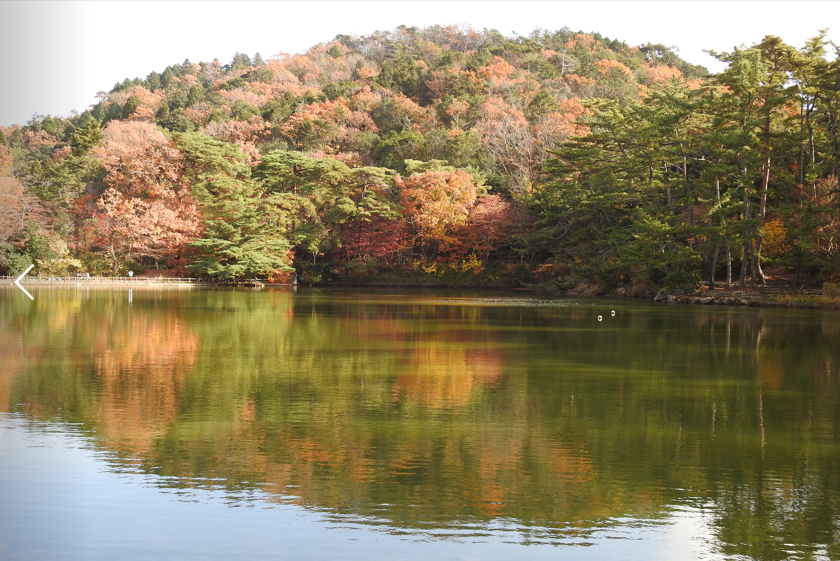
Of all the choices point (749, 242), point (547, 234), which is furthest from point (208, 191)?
point (749, 242)

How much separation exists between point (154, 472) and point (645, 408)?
6.12 meters

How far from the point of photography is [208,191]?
4834cm

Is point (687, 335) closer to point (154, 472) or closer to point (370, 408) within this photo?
point (370, 408)

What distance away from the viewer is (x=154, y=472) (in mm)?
7004

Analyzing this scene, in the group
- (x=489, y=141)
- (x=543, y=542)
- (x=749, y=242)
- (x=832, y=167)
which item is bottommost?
(x=543, y=542)

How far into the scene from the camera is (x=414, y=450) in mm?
7859

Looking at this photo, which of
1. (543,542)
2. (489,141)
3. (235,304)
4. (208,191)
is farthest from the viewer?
(489,141)

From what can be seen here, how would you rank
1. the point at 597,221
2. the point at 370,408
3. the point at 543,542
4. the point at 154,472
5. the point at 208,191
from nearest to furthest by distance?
the point at 543,542, the point at 154,472, the point at 370,408, the point at 597,221, the point at 208,191

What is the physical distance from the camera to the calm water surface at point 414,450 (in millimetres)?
5598

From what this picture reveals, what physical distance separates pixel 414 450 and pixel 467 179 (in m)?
41.4

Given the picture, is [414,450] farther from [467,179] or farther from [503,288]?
[467,179]

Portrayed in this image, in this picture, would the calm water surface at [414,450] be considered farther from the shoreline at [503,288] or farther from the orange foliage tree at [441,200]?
the orange foliage tree at [441,200]

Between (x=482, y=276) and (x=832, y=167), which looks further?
(x=482, y=276)

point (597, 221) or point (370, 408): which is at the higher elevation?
point (597, 221)
